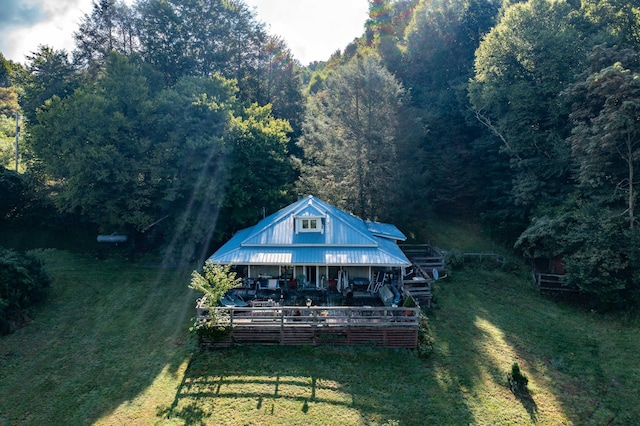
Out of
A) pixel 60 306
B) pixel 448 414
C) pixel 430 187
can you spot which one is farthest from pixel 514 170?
pixel 60 306

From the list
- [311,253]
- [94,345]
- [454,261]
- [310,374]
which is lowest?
[310,374]

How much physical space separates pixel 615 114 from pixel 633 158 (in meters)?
2.62

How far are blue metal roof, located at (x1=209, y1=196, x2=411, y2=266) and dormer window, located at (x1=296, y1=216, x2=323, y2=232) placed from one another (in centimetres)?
21

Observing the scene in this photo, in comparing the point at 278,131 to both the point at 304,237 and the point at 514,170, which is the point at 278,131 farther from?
the point at 514,170

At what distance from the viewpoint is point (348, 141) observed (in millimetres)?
29234

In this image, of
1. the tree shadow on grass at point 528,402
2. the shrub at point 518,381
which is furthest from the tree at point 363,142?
the tree shadow on grass at point 528,402

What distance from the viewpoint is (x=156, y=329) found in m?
17.3

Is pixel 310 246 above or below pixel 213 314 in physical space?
above

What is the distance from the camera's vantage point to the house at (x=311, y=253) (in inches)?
725

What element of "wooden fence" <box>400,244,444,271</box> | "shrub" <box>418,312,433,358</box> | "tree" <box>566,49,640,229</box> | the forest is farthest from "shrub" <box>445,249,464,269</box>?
"shrub" <box>418,312,433,358</box>

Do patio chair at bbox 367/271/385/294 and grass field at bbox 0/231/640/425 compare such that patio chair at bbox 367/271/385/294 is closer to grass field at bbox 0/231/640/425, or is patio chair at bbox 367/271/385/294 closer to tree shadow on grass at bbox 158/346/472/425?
grass field at bbox 0/231/640/425

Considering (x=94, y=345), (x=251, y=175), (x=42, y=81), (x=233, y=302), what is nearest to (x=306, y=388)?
(x=233, y=302)

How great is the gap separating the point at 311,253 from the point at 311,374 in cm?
674

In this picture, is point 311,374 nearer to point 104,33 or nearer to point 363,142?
point 363,142
